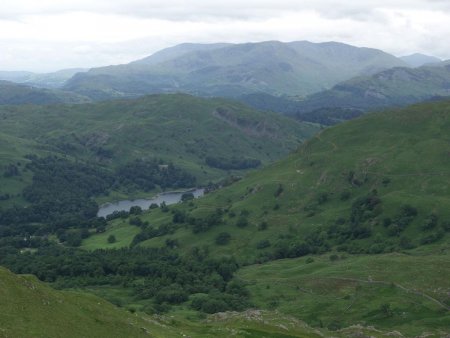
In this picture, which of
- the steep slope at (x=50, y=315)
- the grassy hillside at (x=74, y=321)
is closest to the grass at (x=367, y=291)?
the grassy hillside at (x=74, y=321)

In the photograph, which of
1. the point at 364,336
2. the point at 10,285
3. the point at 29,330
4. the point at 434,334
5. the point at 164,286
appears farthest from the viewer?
the point at 164,286

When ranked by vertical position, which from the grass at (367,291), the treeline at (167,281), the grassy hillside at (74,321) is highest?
the grassy hillside at (74,321)

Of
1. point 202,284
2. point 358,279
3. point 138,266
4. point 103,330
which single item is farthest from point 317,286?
point 103,330

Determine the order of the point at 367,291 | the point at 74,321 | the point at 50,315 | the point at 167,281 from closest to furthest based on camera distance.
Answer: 1. the point at 50,315
2. the point at 74,321
3. the point at 367,291
4. the point at 167,281

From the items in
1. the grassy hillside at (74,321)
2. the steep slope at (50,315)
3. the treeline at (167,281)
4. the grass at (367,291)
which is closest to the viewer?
the steep slope at (50,315)

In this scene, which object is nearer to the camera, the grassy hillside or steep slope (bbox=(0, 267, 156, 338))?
steep slope (bbox=(0, 267, 156, 338))

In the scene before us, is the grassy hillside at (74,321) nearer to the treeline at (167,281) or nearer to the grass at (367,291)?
the grass at (367,291)

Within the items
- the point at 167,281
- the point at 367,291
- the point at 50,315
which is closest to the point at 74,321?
the point at 50,315

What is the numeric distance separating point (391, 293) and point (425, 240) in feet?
183

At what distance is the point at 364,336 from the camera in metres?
108

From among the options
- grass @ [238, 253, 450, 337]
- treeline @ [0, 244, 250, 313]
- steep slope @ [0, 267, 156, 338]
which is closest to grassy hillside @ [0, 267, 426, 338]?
steep slope @ [0, 267, 156, 338]

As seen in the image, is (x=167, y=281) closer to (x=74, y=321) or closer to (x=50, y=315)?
(x=74, y=321)

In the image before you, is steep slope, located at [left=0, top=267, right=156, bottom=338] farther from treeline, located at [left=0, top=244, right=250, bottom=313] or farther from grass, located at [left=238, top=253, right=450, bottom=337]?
grass, located at [left=238, top=253, right=450, bottom=337]

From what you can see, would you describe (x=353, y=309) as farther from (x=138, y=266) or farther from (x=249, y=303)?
(x=138, y=266)
